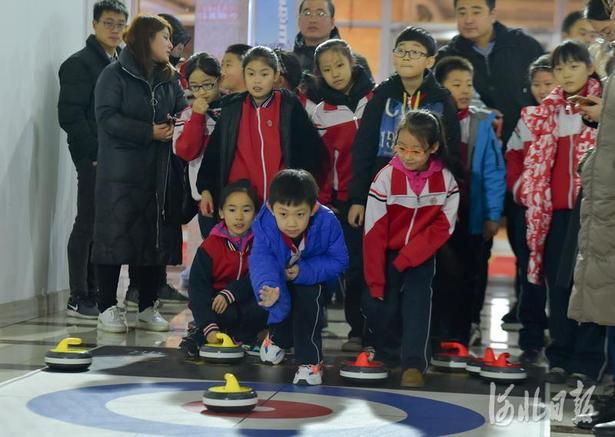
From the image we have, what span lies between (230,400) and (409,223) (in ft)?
4.71

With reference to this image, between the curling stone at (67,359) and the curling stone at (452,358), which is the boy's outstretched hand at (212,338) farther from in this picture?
the curling stone at (452,358)

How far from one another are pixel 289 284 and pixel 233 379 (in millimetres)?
1050

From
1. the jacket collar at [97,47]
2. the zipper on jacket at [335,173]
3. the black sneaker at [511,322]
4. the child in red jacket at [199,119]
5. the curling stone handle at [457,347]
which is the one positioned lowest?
the black sneaker at [511,322]

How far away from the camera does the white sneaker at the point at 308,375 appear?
4875mm

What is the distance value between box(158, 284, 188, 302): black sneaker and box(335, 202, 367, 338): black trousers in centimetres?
205

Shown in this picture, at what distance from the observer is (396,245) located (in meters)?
5.22

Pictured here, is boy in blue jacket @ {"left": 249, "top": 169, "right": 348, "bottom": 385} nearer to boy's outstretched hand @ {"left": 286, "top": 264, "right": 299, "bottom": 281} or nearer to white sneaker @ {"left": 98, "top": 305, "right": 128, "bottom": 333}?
boy's outstretched hand @ {"left": 286, "top": 264, "right": 299, "bottom": 281}

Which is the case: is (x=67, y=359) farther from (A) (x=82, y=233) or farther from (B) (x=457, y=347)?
(A) (x=82, y=233)

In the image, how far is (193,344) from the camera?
5.41 metres

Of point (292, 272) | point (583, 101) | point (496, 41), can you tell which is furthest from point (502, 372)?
point (496, 41)

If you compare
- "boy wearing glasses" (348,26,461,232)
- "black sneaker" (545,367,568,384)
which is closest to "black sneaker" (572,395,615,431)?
"black sneaker" (545,367,568,384)

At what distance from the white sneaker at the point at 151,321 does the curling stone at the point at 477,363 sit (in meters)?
1.93

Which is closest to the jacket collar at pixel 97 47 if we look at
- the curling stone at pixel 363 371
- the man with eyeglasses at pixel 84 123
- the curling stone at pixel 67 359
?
the man with eyeglasses at pixel 84 123

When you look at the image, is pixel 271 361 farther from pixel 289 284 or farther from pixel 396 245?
pixel 396 245
